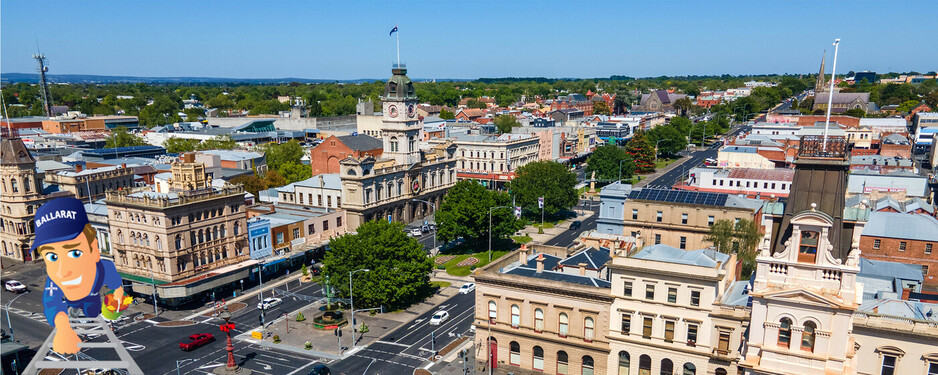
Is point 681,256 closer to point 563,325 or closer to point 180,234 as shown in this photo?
point 563,325

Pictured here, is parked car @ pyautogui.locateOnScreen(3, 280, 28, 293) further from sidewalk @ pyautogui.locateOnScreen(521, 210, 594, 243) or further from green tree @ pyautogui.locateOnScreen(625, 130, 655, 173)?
green tree @ pyautogui.locateOnScreen(625, 130, 655, 173)

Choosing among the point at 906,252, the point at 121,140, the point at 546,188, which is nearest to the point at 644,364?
the point at 906,252

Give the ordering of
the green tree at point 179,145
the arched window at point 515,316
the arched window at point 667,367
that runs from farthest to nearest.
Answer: the green tree at point 179,145, the arched window at point 515,316, the arched window at point 667,367

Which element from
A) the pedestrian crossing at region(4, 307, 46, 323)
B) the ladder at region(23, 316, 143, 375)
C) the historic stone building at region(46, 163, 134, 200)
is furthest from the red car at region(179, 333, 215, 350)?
the historic stone building at region(46, 163, 134, 200)

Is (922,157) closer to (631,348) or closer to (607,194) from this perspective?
(607,194)

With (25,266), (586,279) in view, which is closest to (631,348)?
(586,279)

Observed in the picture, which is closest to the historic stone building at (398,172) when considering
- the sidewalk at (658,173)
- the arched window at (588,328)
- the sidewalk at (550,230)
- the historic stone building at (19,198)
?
the sidewalk at (550,230)

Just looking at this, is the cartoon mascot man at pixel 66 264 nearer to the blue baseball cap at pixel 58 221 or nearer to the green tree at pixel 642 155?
the blue baseball cap at pixel 58 221
